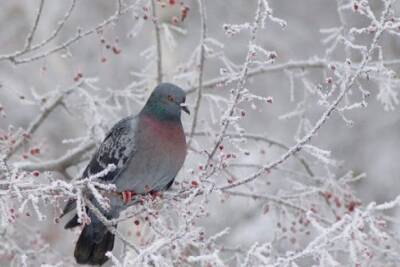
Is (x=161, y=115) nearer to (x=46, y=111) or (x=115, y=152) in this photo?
(x=115, y=152)

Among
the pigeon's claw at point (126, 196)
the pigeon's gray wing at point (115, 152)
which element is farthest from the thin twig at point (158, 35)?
the pigeon's claw at point (126, 196)

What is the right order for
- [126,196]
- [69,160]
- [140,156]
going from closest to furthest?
[126,196]
[140,156]
[69,160]

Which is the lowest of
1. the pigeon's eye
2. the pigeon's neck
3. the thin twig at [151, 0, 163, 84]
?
the pigeon's neck

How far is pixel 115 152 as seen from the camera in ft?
16.7

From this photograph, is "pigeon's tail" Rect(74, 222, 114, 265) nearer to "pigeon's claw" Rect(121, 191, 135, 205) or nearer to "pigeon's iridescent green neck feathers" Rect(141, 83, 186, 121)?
"pigeon's claw" Rect(121, 191, 135, 205)

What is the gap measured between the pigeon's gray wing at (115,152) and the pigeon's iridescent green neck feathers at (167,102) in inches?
6.4

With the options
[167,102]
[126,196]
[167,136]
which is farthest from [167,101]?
[126,196]

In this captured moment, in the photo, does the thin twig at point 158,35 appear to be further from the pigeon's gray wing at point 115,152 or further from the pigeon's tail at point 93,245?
the pigeon's tail at point 93,245

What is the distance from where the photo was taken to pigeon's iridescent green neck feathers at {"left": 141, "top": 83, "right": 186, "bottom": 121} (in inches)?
201

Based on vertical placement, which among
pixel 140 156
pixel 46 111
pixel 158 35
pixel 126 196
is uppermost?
pixel 158 35

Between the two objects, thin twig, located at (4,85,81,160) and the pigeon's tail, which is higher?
thin twig, located at (4,85,81,160)

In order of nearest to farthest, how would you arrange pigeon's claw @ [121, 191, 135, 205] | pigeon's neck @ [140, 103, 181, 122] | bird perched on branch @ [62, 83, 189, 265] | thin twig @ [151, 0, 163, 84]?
pigeon's claw @ [121, 191, 135, 205] < thin twig @ [151, 0, 163, 84] < bird perched on branch @ [62, 83, 189, 265] < pigeon's neck @ [140, 103, 181, 122]

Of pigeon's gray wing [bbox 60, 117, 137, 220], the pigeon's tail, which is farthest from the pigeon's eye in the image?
the pigeon's tail

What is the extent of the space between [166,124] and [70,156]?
2.45 feet
